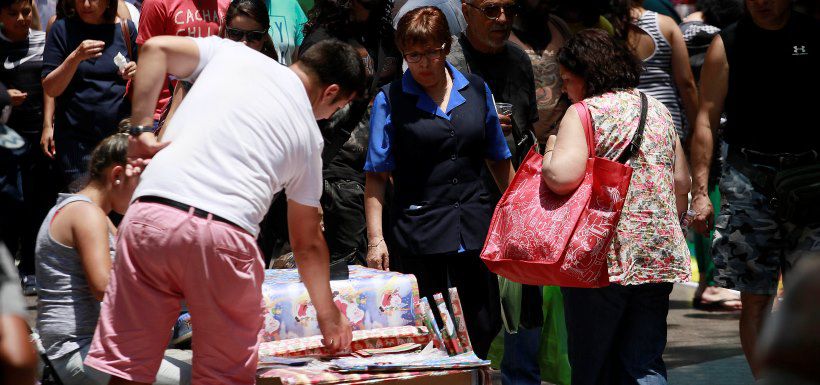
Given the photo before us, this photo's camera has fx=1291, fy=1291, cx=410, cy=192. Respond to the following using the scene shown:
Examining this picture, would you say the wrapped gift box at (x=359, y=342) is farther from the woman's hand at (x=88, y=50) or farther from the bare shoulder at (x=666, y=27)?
the bare shoulder at (x=666, y=27)

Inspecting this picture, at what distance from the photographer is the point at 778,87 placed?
5914mm

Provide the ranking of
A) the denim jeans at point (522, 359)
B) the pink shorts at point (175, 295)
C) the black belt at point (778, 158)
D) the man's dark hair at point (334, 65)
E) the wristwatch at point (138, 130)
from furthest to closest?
the black belt at point (778, 158), the denim jeans at point (522, 359), the man's dark hair at point (334, 65), the wristwatch at point (138, 130), the pink shorts at point (175, 295)

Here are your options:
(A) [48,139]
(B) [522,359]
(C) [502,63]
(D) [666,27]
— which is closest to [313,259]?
(B) [522,359]

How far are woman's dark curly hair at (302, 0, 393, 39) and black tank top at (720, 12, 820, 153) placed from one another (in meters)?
1.79

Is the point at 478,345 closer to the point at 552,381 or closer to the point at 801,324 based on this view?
the point at 552,381

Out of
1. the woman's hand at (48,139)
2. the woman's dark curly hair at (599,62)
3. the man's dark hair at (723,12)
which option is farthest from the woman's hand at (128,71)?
the man's dark hair at (723,12)

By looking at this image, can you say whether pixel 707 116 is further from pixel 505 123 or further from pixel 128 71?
pixel 128 71

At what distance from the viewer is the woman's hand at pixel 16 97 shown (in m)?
7.71

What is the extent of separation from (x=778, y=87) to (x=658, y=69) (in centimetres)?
143

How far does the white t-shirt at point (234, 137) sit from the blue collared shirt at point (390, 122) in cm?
138

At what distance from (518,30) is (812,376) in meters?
4.64

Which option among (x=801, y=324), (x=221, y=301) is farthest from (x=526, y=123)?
(x=801, y=324)

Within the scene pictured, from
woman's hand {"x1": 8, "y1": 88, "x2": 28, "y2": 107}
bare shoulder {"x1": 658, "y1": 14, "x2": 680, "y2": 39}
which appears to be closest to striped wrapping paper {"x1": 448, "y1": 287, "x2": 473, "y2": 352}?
bare shoulder {"x1": 658, "y1": 14, "x2": 680, "y2": 39}

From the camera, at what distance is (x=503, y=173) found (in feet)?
18.7
